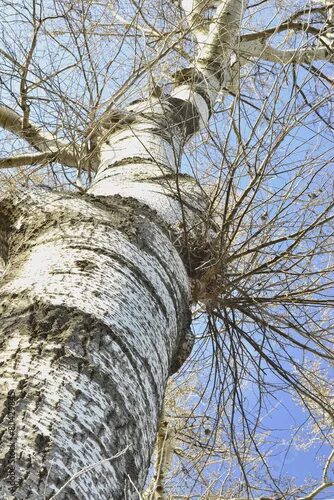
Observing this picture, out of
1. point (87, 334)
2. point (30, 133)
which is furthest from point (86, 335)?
point (30, 133)

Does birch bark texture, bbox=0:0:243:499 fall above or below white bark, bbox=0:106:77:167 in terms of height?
below

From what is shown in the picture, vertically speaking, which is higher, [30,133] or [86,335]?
[30,133]

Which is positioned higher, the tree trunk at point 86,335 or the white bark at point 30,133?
the white bark at point 30,133

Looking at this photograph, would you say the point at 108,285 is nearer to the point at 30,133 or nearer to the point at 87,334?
the point at 87,334

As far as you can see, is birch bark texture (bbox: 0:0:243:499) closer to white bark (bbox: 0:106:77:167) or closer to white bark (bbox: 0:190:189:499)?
white bark (bbox: 0:190:189:499)

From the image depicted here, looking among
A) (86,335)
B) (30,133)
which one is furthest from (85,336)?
(30,133)

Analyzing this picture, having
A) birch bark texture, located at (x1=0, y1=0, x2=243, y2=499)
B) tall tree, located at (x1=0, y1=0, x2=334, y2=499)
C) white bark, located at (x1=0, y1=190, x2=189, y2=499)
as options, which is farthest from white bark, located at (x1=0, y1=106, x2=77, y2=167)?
white bark, located at (x1=0, y1=190, x2=189, y2=499)

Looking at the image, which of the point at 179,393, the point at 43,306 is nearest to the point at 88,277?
the point at 43,306

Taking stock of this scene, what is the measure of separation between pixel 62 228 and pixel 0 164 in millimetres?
1689

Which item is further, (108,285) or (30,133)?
(30,133)

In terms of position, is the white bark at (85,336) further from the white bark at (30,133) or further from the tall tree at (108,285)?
the white bark at (30,133)

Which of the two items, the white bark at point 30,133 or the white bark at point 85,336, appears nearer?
the white bark at point 85,336

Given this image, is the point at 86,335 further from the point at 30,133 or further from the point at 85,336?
the point at 30,133

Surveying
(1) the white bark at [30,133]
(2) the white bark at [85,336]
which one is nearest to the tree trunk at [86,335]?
(2) the white bark at [85,336]
